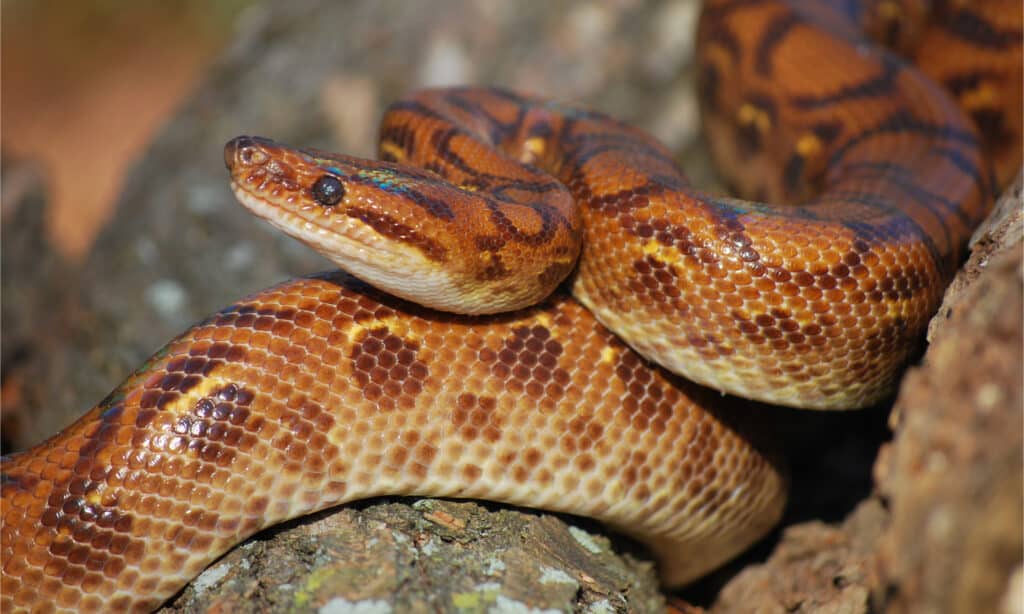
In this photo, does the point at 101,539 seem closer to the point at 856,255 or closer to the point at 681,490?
the point at 681,490

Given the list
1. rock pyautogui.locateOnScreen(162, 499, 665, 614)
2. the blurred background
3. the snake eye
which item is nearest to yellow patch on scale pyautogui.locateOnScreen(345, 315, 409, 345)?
the snake eye

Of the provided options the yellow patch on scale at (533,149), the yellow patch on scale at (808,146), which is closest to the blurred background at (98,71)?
the yellow patch on scale at (533,149)

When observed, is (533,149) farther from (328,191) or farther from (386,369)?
(386,369)

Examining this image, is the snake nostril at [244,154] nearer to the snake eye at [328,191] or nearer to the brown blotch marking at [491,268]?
the snake eye at [328,191]

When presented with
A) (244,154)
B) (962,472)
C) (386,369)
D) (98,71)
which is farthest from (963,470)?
(98,71)

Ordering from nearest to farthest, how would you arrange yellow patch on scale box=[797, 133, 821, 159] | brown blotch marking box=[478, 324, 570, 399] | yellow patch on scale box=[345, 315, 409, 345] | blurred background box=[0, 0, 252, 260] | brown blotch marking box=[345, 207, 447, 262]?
1. brown blotch marking box=[345, 207, 447, 262]
2. yellow patch on scale box=[345, 315, 409, 345]
3. brown blotch marking box=[478, 324, 570, 399]
4. yellow patch on scale box=[797, 133, 821, 159]
5. blurred background box=[0, 0, 252, 260]

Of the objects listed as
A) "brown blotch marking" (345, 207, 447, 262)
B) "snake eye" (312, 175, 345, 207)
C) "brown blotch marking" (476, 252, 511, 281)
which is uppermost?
"snake eye" (312, 175, 345, 207)

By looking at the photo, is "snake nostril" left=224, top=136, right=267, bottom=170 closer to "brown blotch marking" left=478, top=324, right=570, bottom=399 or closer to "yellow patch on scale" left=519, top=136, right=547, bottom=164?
"brown blotch marking" left=478, top=324, right=570, bottom=399

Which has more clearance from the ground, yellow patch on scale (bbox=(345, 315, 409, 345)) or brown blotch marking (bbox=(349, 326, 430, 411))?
yellow patch on scale (bbox=(345, 315, 409, 345))

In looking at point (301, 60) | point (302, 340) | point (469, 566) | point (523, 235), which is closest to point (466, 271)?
point (523, 235)
